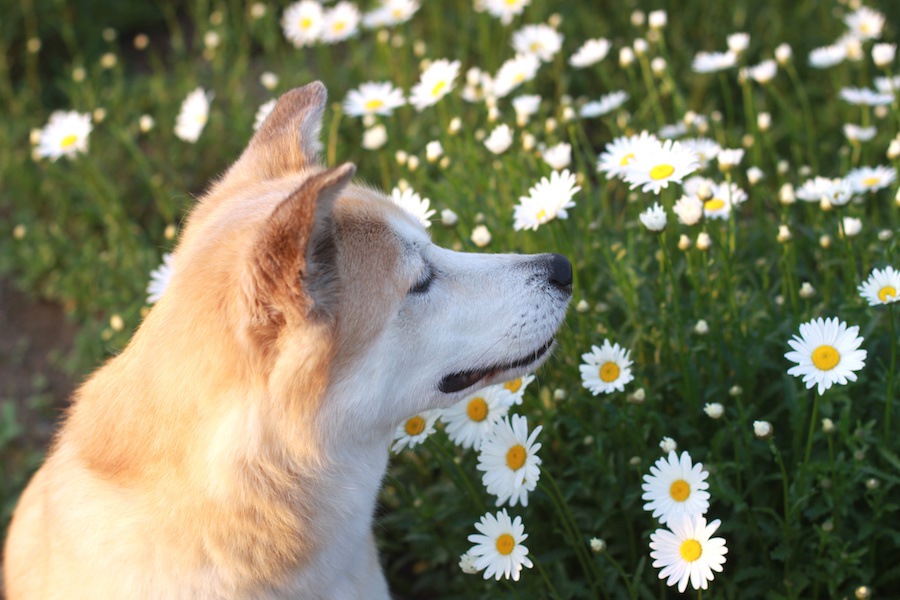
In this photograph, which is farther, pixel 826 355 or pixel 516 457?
pixel 516 457

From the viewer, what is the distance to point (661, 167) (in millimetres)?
2785

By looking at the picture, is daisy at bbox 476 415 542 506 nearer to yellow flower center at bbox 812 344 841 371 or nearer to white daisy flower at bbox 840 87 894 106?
yellow flower center at bbox 812 344 841 371

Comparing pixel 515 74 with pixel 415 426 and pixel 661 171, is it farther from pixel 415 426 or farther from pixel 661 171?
pixel 415 426

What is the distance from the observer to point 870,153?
14.2 feet

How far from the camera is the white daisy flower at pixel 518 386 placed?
2607mm

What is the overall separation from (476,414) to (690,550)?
757mm

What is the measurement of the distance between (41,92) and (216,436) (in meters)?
4.98

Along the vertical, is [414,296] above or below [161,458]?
above

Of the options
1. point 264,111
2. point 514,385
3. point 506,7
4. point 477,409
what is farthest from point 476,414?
point 506,7

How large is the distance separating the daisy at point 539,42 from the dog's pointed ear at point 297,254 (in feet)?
8.47

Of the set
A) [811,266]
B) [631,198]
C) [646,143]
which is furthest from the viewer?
[811,266]

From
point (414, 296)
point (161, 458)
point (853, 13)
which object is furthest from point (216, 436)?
point (853, 13)

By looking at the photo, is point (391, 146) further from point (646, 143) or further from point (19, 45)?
point (19, 45)

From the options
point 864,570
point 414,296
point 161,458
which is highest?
point 414,296
